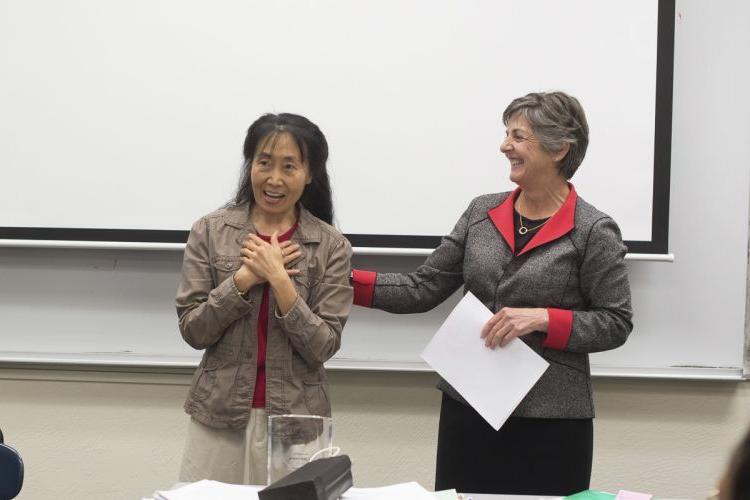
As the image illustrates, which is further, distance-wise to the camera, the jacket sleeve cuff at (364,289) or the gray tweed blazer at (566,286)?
the jacket sleeve cuff at (364,289)

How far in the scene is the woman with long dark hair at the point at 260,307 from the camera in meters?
1.86

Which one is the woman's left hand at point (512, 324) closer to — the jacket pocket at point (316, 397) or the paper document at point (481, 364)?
the paper document at point (481, 364)

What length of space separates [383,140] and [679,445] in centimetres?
135

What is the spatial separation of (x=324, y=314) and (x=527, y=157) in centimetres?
58

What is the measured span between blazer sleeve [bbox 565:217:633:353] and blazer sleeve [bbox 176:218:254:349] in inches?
29.1

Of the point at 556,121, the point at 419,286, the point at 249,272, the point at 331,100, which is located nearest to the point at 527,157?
the point at 556,121

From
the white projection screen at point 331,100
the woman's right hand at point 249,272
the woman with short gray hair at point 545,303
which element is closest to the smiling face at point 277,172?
the woman's right hand at point 249,272

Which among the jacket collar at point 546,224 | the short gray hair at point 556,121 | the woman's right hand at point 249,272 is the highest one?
the short gray hair at point 556,121

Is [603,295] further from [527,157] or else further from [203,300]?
[203,300]

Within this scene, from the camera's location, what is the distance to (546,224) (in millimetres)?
1964

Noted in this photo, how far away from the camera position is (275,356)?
190 centimetres

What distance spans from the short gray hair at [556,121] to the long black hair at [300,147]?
0.48m

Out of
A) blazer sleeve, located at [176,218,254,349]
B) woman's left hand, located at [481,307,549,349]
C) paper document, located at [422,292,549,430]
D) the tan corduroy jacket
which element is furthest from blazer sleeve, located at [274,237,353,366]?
woman's left hand, located at [481,307,549,349]

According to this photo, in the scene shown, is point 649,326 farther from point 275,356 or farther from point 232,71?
point 232,71
